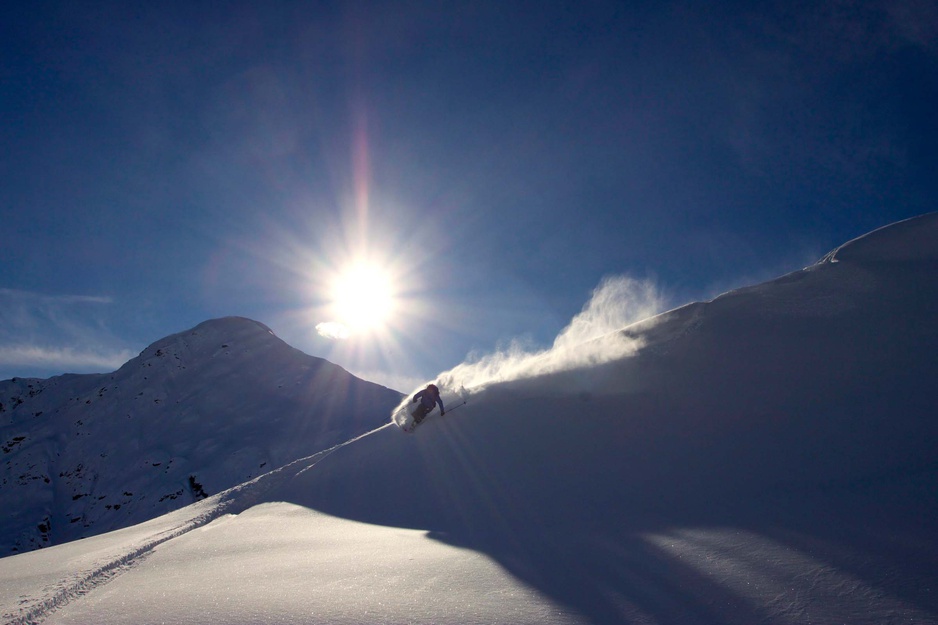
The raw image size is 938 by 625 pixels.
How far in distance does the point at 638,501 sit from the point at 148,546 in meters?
9.44

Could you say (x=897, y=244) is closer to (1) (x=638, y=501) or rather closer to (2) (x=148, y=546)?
(1) (x=638, y=501)

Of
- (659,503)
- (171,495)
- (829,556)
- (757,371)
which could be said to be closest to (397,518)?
(659,503)

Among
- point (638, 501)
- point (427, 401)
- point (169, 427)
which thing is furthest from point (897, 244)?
point (169, 427)

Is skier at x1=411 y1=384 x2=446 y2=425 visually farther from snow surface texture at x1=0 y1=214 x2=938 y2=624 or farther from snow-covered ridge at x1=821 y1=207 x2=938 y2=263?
snow-covered ridge at x1=821 y1=207 x2=938 y2=263

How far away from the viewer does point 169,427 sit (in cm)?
6141

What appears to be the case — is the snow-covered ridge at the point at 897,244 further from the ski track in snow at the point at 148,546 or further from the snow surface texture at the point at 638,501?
the ski track in snow at the point at 148,546

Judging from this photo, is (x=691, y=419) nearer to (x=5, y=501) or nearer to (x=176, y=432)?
(x=176, y=432)

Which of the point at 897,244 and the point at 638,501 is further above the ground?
the point at 897,244

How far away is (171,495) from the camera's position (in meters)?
49.7

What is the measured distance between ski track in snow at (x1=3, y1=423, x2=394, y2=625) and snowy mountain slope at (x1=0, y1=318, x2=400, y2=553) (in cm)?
3655

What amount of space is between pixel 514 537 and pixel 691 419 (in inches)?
231

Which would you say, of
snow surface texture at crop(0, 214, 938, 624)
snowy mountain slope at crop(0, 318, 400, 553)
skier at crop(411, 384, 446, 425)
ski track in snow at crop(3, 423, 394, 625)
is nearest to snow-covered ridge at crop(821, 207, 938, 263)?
snow surface texture at crop(0, 214, 938, 624)

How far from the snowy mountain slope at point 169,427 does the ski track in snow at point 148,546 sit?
36546 millimetres

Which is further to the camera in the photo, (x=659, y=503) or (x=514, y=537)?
(x=659, y=503)
